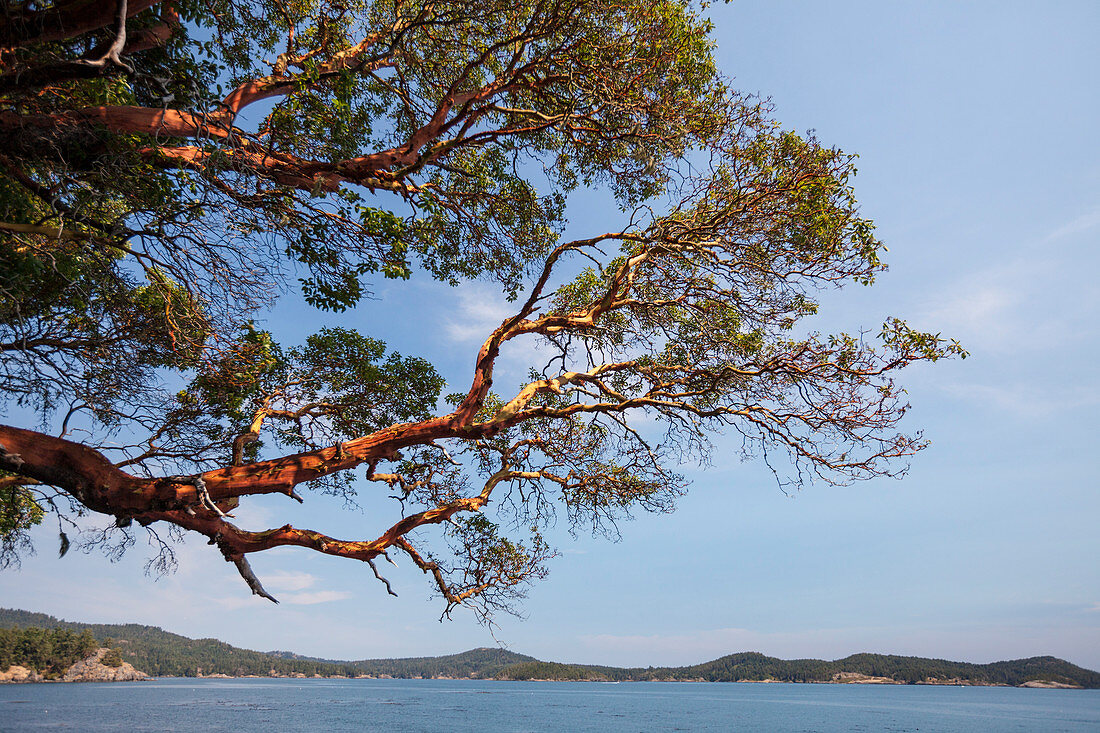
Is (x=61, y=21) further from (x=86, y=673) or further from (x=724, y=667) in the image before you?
(x=724, y=667)

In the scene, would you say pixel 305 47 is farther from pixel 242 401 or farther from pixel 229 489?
pixel 229 489

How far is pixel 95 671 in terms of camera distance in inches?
4011

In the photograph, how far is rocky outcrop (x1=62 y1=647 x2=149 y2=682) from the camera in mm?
97375

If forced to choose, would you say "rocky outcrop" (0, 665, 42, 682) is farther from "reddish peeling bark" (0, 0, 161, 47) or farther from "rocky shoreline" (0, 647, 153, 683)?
"reddish peeling bark" (0, 0, 161, 47)

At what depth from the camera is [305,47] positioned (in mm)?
7246

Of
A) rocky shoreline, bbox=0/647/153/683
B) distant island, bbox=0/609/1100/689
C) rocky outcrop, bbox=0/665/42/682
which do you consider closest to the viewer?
rocky outcrop, bbox=0/665/42/682

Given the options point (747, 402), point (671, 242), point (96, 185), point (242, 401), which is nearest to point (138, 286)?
point (242, 401)

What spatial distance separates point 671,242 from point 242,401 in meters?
6.54

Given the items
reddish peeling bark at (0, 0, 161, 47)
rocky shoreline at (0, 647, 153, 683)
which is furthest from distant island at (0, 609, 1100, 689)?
reddish peeling bark at (0, 0, 161, 47)

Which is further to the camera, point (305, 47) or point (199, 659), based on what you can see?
point (199, 659)

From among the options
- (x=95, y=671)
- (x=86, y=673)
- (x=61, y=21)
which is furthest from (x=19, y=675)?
(x=61, y=21)

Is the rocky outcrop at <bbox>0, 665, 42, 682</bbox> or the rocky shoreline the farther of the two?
the rocky shoreline

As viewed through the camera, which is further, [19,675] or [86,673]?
[86,673]

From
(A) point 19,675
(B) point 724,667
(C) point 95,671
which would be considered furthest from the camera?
(B) point 724,667
